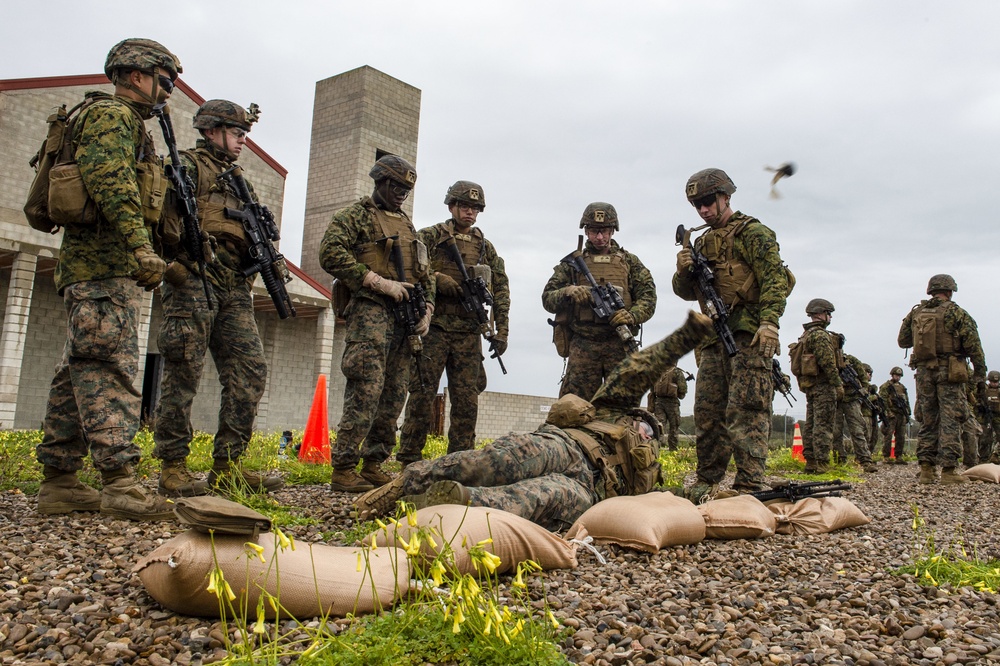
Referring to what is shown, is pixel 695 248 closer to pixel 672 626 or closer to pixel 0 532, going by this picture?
pixel 672 626

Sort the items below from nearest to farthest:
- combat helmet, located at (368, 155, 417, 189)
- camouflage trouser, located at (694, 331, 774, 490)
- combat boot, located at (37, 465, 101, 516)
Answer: combat boot, located at (37, 465, 101, 516)
camouflage trouser, located at (694, 331, 774, 490)
combat helmet, located at (368, 155, 417, 189)

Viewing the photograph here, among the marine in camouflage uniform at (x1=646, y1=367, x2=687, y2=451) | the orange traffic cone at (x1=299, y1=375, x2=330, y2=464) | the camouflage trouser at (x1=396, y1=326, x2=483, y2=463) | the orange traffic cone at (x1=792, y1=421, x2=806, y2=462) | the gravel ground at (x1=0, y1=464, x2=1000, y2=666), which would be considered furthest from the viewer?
the marine in camouflage uniform at (x1=646, y1=367, x2=687, y2=451)

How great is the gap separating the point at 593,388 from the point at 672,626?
167 inches

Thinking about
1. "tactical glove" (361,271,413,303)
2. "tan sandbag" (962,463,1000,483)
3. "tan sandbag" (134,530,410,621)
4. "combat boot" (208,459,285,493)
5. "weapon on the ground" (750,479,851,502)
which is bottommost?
"tan sandbag" (134,530,410,621)

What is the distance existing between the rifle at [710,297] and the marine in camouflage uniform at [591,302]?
1.02 meters

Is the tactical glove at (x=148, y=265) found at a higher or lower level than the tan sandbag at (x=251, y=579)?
higher

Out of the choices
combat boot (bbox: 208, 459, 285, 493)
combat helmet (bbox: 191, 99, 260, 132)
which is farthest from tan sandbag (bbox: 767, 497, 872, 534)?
combat helmet (bbox: 191, 99, 260, 132)

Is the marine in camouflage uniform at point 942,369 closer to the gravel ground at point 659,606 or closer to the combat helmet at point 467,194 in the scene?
the gravel ground at point 659,606

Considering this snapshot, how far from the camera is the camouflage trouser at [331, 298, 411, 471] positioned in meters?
4.51

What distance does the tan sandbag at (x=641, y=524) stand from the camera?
322 cm

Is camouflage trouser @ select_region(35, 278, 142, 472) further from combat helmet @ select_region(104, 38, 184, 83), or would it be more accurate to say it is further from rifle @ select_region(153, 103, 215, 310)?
combat helmet @ select_region(104, 38, 184, 83)

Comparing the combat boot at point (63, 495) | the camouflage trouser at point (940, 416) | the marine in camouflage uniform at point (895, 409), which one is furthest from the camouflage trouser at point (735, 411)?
the marine in camouflage uniform at point (895, 409)

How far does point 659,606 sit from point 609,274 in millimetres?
4448

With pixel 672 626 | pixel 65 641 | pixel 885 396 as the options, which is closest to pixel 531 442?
pixel 672 626
